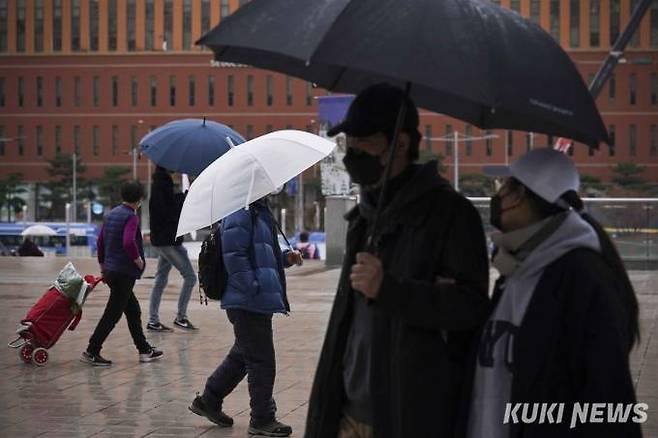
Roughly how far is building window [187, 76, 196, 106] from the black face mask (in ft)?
285

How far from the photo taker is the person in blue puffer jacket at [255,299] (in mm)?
6703

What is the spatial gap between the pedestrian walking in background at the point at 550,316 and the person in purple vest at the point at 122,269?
689 centimetres

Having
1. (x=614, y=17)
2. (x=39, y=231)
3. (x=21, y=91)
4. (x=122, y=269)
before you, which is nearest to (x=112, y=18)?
(x=21, y=91)

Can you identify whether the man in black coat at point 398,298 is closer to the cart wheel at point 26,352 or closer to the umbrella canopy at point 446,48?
the umbrella canopy at point 446,48

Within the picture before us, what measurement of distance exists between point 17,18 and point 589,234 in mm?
90583

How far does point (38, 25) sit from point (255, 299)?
86.3 metres

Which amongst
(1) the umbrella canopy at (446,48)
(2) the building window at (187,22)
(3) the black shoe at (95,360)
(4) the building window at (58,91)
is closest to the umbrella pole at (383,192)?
(1) the umbrella canopy at (446,48)

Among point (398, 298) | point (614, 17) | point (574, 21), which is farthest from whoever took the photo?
point (614, 17)

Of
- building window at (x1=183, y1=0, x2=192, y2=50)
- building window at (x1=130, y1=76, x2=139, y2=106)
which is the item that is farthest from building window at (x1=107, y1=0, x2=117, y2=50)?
building window at (x1=183, y1=0, x2=192, y2=50)

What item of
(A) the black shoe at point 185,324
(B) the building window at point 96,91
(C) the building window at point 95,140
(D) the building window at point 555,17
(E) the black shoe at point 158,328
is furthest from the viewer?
(C) the building window at point 95,140

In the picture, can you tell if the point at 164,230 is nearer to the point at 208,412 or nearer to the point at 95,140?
the point at 208,412

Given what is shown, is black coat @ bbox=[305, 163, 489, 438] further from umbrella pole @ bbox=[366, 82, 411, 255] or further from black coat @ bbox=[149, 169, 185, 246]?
black coat @ bbox=[149, 169, 185, 246]

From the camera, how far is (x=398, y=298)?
3.36m

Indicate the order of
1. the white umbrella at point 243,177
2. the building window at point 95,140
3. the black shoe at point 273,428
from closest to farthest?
the white umbrella at point 243,177 < the black shoe at point 273,428 < the building window at point 95,140
